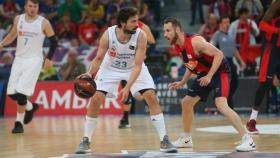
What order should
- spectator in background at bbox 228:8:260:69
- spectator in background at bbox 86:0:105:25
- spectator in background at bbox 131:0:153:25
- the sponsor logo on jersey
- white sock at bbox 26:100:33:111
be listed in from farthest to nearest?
spectator in background at bbox 86:0:105:25
spectator in background at bbox 131:0:153:25
spectator in background at bbox 228:8:260:69
white sock at bbox 26:100:33:111
the sponsor logo on jersey

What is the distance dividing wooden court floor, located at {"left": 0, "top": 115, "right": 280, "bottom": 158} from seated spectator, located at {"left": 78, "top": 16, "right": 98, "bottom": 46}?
4.58 metres

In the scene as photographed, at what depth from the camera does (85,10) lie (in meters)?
21.5

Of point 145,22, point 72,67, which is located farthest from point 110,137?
point 145,22

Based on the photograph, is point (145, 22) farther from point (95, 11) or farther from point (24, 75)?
point (24, 75)

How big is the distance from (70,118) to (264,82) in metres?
5.98

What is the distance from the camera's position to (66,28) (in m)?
20.7

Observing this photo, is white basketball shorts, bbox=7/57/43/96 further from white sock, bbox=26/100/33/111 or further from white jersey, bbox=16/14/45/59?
white sock, bbox=26/100/33/111

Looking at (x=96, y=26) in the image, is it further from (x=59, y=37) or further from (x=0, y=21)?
(x=0, y=21)

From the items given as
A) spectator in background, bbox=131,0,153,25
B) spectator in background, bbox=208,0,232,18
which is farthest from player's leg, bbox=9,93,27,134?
spectator in background, bbox=208,0,232,18

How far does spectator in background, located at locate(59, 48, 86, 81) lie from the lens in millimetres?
18128

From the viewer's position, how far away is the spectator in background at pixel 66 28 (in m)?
20.4

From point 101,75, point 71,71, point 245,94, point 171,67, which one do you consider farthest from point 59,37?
point 101,75

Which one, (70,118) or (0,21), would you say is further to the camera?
(0,21)

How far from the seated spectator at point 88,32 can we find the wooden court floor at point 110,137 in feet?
15.0
